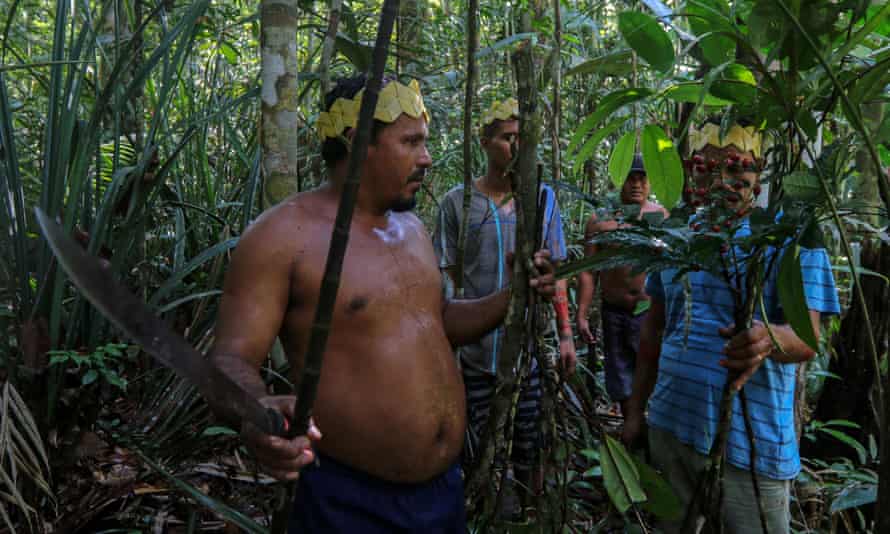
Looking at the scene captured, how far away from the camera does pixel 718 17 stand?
1139 millimetres

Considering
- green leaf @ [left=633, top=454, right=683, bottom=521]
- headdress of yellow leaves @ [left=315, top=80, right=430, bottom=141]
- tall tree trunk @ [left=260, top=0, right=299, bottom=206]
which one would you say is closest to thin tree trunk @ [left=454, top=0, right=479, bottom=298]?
headdress of yellow leaves @ [left=315, top=80, right=430, bottom=141]

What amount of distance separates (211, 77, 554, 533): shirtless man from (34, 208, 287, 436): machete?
77 cm

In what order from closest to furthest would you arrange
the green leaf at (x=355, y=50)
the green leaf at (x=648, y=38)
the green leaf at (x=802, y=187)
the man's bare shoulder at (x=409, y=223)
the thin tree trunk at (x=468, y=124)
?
the green leaf at (x=802, y=187) < the green leaf at (x=648, y=38) < the thin tree trunk at (x=468, y=124) < the man's bare shoulder at (x=409, y=223) < the green leaf at (x=355, y=50)

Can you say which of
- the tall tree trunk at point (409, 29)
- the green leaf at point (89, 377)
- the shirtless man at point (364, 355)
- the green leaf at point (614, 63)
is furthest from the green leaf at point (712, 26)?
the tall tree trunk at point (409, 29)

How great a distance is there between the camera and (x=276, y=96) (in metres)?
2.40

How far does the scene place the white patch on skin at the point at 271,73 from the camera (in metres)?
A: 2.39

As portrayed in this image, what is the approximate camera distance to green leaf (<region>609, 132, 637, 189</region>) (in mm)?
1600

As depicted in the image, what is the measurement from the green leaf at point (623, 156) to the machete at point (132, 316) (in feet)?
3.73

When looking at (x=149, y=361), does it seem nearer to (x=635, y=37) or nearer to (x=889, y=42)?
(x=635, y=37)

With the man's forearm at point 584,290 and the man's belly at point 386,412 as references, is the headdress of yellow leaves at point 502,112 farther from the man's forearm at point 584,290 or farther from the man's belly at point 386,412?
the man's belly at point 386,412

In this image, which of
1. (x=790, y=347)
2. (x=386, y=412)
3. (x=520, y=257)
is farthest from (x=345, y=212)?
(x=790, y=347)

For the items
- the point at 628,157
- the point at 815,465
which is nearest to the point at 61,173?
the point at 628,157

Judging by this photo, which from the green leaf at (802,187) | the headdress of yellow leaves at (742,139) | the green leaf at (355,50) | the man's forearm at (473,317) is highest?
the green leaf at (355,50)

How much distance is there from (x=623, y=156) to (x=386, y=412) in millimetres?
815
